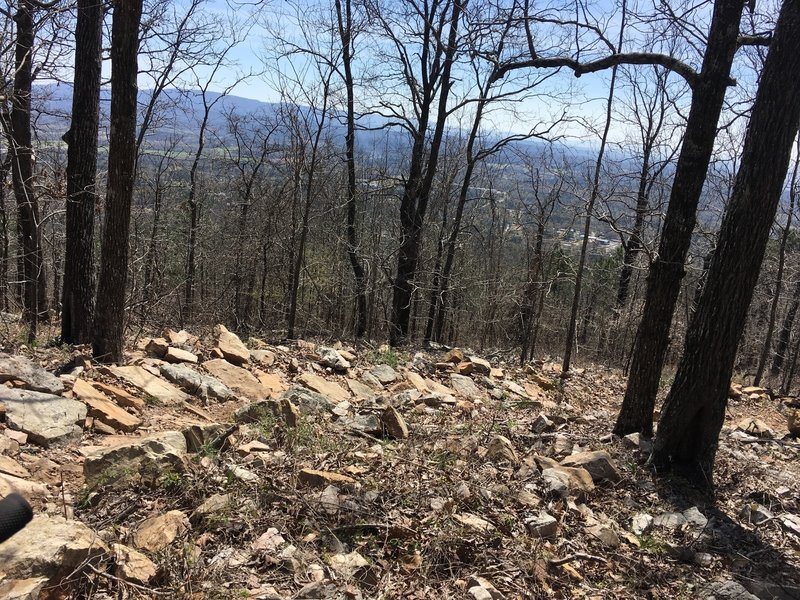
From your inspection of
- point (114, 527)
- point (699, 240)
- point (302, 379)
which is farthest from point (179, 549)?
point (699, 240)

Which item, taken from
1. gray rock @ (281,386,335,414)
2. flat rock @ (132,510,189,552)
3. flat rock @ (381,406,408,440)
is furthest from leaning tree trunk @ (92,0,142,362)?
flat rock @ (132,510,189,552)

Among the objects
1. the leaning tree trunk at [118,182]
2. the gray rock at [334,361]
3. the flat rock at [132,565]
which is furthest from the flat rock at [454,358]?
the flat rock at [132,565]

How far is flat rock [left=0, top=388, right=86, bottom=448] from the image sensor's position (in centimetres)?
409

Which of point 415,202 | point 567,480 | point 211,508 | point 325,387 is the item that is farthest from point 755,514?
point 415,202

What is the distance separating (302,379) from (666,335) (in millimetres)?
4300

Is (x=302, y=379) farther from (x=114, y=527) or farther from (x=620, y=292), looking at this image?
(x=620, y=292)

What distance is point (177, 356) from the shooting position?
6750mm

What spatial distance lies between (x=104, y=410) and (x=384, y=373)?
4043 mm

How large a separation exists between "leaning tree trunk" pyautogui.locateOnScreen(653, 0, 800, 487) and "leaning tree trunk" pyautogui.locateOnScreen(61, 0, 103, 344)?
7.00 meters

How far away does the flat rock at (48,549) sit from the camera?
235 centimetres

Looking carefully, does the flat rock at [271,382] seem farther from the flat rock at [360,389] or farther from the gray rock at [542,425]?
the gray rock at [542,425]

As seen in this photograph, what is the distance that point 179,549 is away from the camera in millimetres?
2939

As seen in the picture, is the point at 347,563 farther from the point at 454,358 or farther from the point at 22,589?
the point at 454,358

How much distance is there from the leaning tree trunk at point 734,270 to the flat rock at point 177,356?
5.46 meters
